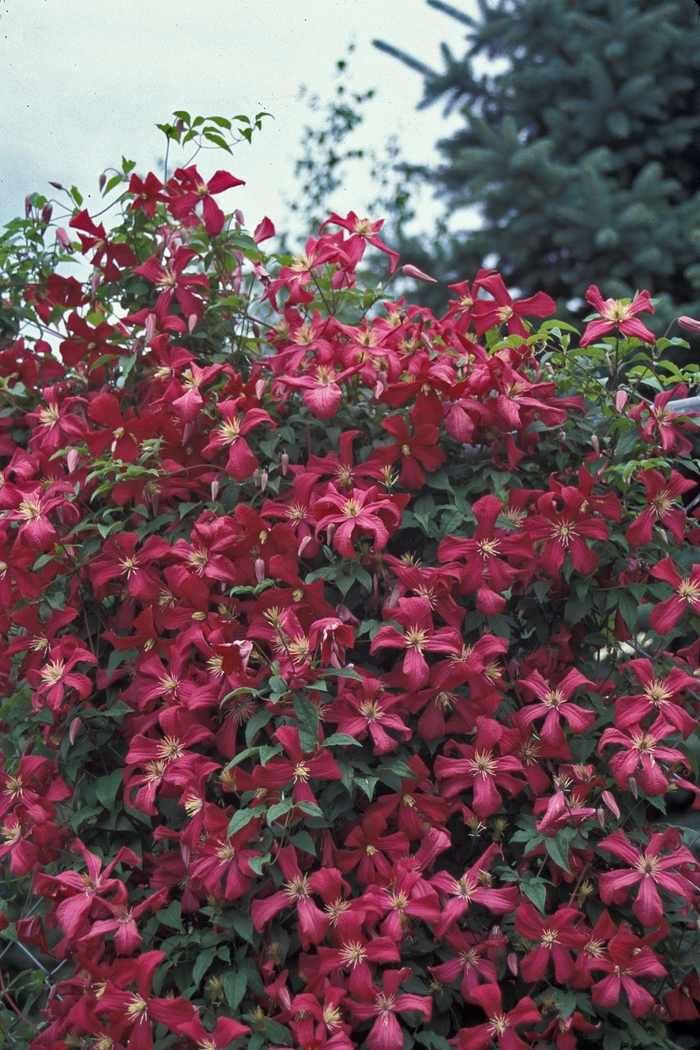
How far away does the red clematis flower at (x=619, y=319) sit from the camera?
55.4 inches

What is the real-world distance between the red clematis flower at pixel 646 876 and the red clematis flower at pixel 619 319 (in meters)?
0.64

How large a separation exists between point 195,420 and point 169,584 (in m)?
0.25

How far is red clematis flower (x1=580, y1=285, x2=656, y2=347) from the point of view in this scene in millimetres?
1407

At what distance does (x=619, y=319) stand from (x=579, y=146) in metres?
1.92

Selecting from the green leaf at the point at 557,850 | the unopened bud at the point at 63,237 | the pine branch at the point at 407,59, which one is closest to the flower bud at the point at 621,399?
the green leaf at the point at 557,850

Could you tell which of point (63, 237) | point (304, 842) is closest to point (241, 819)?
point (304, 842)

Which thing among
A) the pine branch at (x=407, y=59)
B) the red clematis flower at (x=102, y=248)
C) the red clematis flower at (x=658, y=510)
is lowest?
the red clematis flower at (x=658, y=510)

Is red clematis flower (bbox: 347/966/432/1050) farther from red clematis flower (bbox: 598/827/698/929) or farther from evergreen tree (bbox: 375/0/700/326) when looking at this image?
evergreen tree (bbox: 375/0/700/326)

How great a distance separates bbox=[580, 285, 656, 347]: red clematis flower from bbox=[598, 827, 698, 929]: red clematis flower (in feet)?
2.09

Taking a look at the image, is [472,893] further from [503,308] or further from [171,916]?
[503,308]

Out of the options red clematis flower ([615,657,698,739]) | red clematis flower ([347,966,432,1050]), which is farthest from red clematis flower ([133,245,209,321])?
red clematis flower ([347,966,432,1050])

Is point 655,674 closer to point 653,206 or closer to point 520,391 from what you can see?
point 520,391

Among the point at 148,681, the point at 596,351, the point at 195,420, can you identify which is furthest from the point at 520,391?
the point at 148,681

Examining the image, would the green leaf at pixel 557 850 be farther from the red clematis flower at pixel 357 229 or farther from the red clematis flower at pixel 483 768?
the red clematis flower at pixel 357 229
